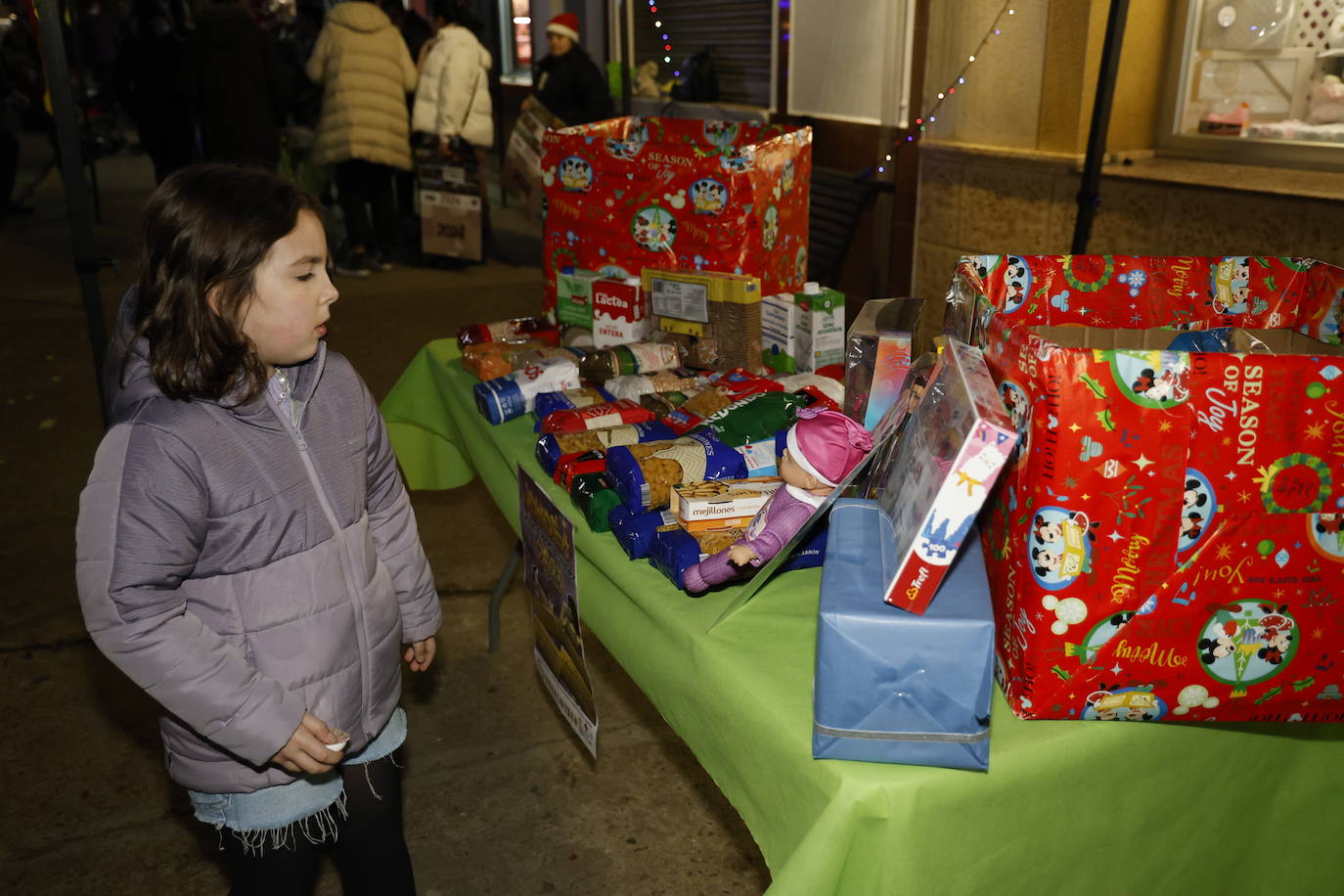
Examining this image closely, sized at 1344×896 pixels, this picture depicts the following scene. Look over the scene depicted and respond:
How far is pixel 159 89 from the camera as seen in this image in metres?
9.15

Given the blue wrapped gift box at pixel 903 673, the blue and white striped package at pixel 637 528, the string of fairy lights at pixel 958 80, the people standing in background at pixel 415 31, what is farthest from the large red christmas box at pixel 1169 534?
the people standing in background at pixel 415 31

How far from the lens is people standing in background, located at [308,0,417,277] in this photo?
6.90 m

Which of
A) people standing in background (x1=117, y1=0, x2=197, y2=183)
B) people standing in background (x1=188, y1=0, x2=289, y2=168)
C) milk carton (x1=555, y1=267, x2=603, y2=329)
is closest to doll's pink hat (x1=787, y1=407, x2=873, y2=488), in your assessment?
milk carton (x1=555, y1=267, x2=603, y2=329)

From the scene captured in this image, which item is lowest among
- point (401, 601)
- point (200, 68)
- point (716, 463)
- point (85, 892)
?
point (85, 892)

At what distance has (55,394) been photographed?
556cm

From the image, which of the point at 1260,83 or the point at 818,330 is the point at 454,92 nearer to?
the point at 1260,83

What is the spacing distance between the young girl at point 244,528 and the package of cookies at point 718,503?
20.1 inches

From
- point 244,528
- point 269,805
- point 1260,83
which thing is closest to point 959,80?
point 1260,83

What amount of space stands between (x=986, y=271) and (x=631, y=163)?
1.30m

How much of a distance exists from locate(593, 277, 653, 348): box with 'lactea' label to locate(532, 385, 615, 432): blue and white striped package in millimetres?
346

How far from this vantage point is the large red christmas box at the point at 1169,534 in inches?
43.4

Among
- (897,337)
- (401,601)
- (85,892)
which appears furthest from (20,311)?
(897,337)

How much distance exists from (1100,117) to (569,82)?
5048 mm

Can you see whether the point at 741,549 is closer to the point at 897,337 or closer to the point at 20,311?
the point at 897,337
